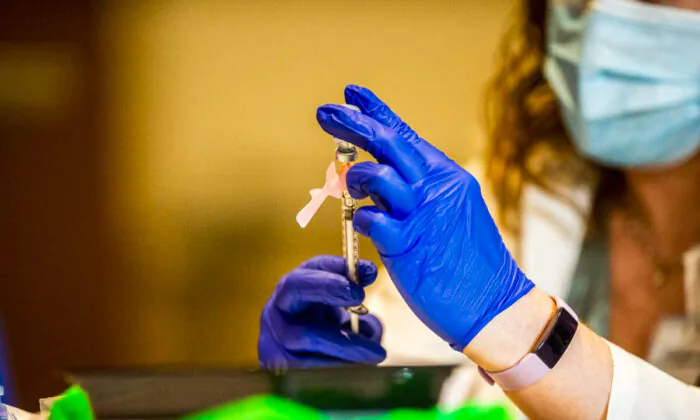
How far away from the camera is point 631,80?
37.4 inches

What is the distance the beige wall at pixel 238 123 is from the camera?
64.9 inches

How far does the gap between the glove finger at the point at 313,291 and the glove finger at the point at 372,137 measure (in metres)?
0.16

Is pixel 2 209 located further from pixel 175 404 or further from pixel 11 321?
pixel 175 404

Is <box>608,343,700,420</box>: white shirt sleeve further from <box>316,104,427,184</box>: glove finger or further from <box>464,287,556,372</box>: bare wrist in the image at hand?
<box>316,104,427,184</box>: glove finger

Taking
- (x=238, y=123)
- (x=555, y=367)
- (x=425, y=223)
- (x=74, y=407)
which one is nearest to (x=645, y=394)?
(x=555, y=367)

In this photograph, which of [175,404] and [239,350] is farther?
[239,350]

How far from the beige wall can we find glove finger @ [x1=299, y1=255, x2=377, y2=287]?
3.27 feet

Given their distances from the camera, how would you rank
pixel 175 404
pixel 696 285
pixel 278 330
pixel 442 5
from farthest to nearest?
1. pixel 442 5
2. pixel 696 285
3. pixel 278 330
4. pixel 175 404

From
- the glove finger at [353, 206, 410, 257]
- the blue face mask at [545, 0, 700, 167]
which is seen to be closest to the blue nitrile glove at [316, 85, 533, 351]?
the glove finger at [353, 206, 410, 257]

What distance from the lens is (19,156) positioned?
5.80 feet

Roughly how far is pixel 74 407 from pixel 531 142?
0.90 meters

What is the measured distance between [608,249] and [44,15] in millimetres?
Result: 1502

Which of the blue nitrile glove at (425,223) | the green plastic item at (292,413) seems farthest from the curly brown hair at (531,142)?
the green plastic item at (292,413)

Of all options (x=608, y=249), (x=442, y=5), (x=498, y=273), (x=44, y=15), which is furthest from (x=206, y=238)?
(x=498, y=273)
